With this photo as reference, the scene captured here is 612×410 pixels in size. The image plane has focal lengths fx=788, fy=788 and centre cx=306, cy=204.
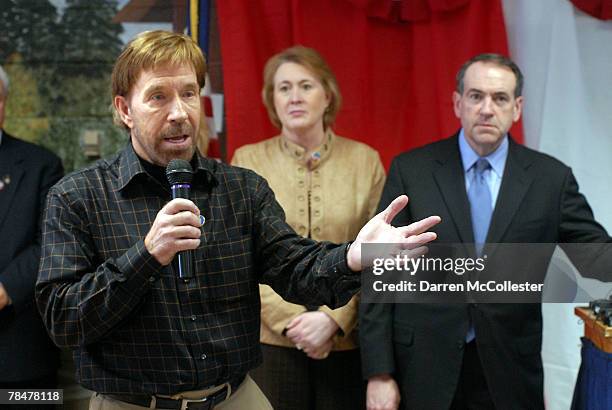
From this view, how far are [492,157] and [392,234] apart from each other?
1006 millimetres

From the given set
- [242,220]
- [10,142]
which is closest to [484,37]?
[242,220]

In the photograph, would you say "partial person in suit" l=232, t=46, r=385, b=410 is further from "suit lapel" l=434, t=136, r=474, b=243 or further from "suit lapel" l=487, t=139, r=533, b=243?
"suit lapel" l=487, t=139, r=533, b=243

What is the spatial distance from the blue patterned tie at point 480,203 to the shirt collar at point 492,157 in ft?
0.06

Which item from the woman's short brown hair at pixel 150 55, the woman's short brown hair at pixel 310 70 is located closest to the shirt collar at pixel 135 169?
the woman's short brown hair at pixel 150 55

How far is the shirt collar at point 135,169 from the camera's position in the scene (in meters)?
1.92

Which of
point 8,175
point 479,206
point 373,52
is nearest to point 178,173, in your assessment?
point 479,206

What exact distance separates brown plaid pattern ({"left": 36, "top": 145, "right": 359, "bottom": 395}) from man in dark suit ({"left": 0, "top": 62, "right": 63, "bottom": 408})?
3.28 ft

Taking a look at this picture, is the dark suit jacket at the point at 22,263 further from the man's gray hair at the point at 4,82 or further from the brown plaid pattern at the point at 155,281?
the brown plaid pattern at the point at 155,281

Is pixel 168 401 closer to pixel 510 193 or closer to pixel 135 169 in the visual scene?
pixel 135 169

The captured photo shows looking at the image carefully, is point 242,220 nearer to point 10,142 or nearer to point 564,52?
point 10,142

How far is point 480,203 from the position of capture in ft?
8.57

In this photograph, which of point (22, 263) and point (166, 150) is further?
point (22, 263)

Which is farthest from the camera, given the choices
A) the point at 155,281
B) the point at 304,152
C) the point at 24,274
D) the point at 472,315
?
the point at 304,152

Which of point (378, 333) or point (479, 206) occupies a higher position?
point (479, 206)
